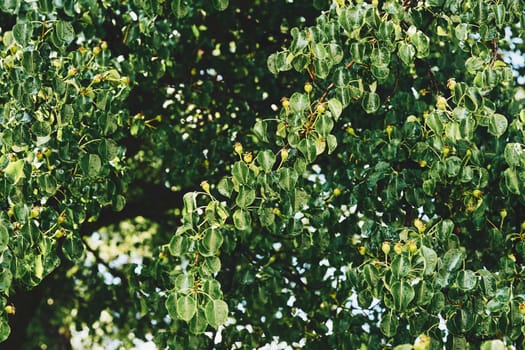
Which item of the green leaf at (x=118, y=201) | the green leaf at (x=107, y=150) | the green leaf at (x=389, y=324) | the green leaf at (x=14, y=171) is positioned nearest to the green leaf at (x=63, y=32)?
the green leaf at (x=107, y=150)

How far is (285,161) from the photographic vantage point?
336 centimetres

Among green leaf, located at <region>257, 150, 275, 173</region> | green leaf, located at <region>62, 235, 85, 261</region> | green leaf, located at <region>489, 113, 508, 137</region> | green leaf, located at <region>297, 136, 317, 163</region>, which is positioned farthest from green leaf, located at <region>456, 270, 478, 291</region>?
green leaf, located at <region>62, 235, 85, 261</region>

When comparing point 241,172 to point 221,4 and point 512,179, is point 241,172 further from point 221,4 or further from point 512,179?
point 512,179

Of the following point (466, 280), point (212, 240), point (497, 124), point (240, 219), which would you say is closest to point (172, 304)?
point (212, 240)

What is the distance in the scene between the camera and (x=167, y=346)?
15.2 ft

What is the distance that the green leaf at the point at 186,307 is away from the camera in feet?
9.64

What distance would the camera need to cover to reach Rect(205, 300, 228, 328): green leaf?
9.68 ft

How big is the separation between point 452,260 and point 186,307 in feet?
3.89

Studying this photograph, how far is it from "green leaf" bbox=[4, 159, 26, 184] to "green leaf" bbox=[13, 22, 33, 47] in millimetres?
599

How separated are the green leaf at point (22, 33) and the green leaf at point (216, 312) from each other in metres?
1.61

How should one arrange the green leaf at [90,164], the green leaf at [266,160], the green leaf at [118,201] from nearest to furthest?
the green leaf at [266,160], the green leaf at [90,164], the green leaf at [118,201]

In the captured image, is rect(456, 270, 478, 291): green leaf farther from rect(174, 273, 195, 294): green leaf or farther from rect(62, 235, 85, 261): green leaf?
rect(62, 235, 85, 261): green leaf

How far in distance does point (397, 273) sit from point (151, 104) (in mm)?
3343

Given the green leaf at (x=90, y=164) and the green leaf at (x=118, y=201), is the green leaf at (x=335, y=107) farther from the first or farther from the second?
the green leaf at (x=118, y=201)
